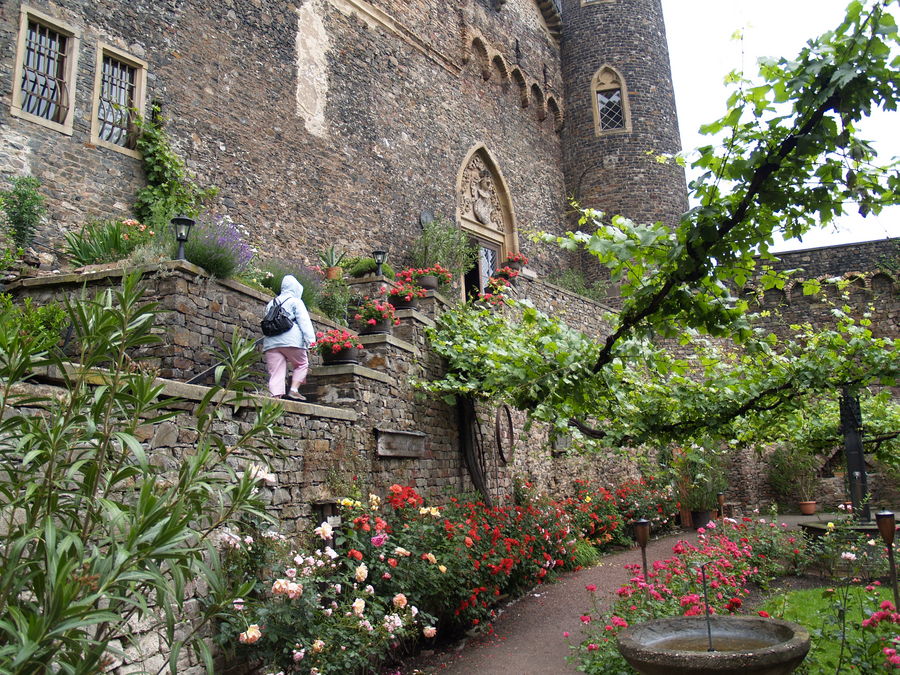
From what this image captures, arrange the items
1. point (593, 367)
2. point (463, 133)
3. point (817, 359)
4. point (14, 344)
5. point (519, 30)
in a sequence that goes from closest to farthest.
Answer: point (14, 344) < point (593, 367) < point (817, 359) < point (463, 133) < point (519, 30)

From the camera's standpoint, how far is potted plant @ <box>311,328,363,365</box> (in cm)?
667

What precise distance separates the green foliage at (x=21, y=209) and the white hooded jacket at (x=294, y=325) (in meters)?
3.04

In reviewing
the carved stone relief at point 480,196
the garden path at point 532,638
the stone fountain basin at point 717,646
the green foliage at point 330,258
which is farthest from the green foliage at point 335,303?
the carved stone relief at point 480,196

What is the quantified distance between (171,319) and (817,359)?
5844 mm

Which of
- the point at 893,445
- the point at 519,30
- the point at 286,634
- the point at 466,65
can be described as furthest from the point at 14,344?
the point at 519,30

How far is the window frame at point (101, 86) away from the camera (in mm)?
8406

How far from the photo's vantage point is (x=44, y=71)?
26.4 feet

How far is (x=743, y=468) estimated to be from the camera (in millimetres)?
15609

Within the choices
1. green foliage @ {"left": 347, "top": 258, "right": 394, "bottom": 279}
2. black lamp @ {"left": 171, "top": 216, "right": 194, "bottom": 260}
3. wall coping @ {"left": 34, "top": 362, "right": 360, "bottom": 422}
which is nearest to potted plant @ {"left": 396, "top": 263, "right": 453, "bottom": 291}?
green foliage @ {"left": 347, "top": 258, "right": 394, "bottom": 279}

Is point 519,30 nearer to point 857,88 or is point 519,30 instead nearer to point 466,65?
point 466,65

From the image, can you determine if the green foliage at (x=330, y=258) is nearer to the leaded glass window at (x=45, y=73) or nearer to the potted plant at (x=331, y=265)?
the potted plant at (x=331, y=265)

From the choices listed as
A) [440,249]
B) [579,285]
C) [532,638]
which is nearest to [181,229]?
[532,638]

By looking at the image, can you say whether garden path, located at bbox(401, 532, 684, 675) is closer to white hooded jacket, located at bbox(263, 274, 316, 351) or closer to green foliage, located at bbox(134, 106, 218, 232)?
white hooded jacket, located at bbox(263, 274, 316, 351)

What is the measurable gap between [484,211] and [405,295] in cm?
798
